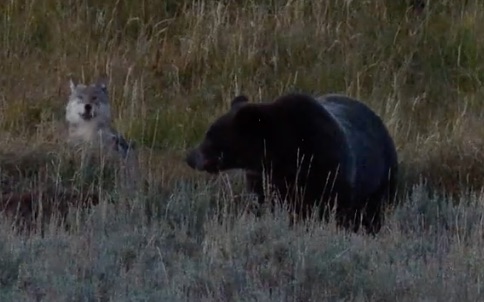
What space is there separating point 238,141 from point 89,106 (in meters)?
2.76

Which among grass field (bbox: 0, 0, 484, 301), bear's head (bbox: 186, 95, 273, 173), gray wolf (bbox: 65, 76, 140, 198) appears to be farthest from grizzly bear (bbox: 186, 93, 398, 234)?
gray wolf (bbox: 65, 76, 140, 198)

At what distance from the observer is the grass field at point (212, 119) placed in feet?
22.0

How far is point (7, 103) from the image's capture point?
40.1 ft

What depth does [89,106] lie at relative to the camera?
36.6 ft

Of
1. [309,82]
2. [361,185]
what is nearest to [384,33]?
[309,82]

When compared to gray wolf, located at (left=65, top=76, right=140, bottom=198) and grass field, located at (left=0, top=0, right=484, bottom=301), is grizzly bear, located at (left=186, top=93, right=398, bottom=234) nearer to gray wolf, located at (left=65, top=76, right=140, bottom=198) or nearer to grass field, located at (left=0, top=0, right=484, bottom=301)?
grass field, located at (left=0, top=0, right=484, bottom=301)

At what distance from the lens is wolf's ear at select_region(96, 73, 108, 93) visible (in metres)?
11.5

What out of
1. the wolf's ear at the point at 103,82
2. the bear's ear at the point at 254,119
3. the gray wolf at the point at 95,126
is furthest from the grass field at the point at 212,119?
the bear's ear at the point at 254,119

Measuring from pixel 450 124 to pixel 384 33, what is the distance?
2.23m

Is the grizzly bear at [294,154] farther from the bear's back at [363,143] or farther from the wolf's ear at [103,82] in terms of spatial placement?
the wolf's ear at [103,82]

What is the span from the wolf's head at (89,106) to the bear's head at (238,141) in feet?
7.91

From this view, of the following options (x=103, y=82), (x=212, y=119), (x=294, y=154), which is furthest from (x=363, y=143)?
(x=103, y=82)

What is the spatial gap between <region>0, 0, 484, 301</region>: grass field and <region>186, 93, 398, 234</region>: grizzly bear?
30cm

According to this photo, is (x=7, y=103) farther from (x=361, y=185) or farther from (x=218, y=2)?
(x=361, y=185)
